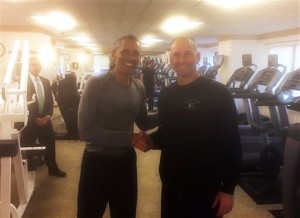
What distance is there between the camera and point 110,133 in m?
1.82

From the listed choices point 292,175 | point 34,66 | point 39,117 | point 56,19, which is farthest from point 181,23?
point 292,175

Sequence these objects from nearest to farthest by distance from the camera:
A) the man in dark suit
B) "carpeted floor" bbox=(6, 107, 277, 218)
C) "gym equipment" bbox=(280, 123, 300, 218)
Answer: "gym equipment" bbox=(280, 123, 300, 218)
"carpeted floor" bbox=(6, 107, 277, 218)
the man in dark suit

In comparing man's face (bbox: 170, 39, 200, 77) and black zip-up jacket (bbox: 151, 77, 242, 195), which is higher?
man's face (bbox: 170, 39, 200, 77)

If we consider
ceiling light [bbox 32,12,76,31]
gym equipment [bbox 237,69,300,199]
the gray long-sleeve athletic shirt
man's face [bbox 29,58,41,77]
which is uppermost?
ceiling light [bbox 32,12,76,31]

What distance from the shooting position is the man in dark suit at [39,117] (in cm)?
399

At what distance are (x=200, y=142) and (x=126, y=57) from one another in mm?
668

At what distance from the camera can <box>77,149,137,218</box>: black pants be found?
1.89 metres

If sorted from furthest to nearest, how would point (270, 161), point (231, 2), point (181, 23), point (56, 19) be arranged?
1. point (181, 23)
2. point (56, 19)
3. point (231, 2)
4. point (270, 161)

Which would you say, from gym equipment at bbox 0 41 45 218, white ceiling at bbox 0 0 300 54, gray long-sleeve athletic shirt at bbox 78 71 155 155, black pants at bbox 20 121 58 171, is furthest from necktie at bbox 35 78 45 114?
gray long-sleeve athletic shirt at bbox 78 71 155 155

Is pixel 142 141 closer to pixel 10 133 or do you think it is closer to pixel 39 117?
pixel 10 133

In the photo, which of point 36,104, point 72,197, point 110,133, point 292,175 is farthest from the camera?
point 36,104

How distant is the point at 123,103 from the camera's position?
1871mm

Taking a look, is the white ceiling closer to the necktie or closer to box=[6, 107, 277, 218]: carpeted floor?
the necktie

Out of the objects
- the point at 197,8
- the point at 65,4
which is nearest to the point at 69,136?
the point at 65,4
